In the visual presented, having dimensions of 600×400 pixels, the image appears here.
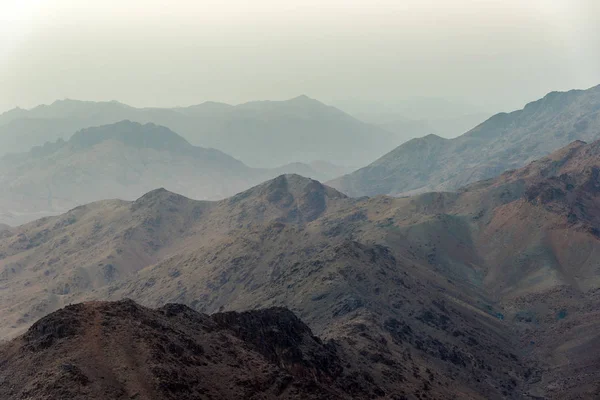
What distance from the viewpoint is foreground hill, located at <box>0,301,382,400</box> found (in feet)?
213

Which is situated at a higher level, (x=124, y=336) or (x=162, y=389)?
(x=124, y=336)

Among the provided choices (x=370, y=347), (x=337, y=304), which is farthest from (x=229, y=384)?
(x=337, y=304)

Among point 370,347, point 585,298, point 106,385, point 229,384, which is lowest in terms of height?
point 585,298

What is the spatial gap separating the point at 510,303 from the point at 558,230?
113 feet

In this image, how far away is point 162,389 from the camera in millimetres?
65625

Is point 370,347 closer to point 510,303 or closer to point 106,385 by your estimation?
point 106,385

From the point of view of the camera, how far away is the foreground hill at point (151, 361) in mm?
64812

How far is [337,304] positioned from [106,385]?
78804 mm

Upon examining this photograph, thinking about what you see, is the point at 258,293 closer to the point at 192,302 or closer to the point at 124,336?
the point at 192,302

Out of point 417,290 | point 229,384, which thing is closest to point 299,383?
point 229,384

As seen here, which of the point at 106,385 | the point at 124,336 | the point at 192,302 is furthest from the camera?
the point at 192,302

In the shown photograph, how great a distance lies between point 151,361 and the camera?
69562mm

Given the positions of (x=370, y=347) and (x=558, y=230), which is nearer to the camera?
(x=370, y=347)

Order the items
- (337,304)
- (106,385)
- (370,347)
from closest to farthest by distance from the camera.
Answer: (106,385) < (370,347) < (337,304)
